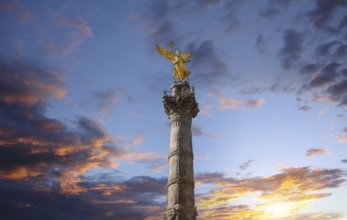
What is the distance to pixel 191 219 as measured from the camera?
19328mm

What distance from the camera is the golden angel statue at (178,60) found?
26000mm

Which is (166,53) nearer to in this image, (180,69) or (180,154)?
(180,69)

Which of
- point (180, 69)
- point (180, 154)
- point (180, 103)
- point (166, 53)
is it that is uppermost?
point (166, 53)

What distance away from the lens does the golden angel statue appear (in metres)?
26.0

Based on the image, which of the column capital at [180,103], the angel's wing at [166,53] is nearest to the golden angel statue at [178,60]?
the angel's wing at [166,53]

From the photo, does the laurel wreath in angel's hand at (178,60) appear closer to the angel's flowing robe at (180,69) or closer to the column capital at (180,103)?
the angel's flowing robe at (180,69)

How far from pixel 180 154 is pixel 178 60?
8417mm

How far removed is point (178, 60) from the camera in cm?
2641

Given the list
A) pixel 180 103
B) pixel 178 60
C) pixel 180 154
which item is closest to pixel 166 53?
pixel 178 60

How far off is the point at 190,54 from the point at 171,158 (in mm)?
9308

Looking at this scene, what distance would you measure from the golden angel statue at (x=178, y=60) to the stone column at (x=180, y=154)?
143 centimetres

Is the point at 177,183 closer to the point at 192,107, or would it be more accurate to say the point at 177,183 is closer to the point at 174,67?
the point at 192,107

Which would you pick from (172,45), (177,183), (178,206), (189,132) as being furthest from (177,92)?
(178,206)

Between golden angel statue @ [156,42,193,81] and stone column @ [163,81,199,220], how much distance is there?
1428mm
